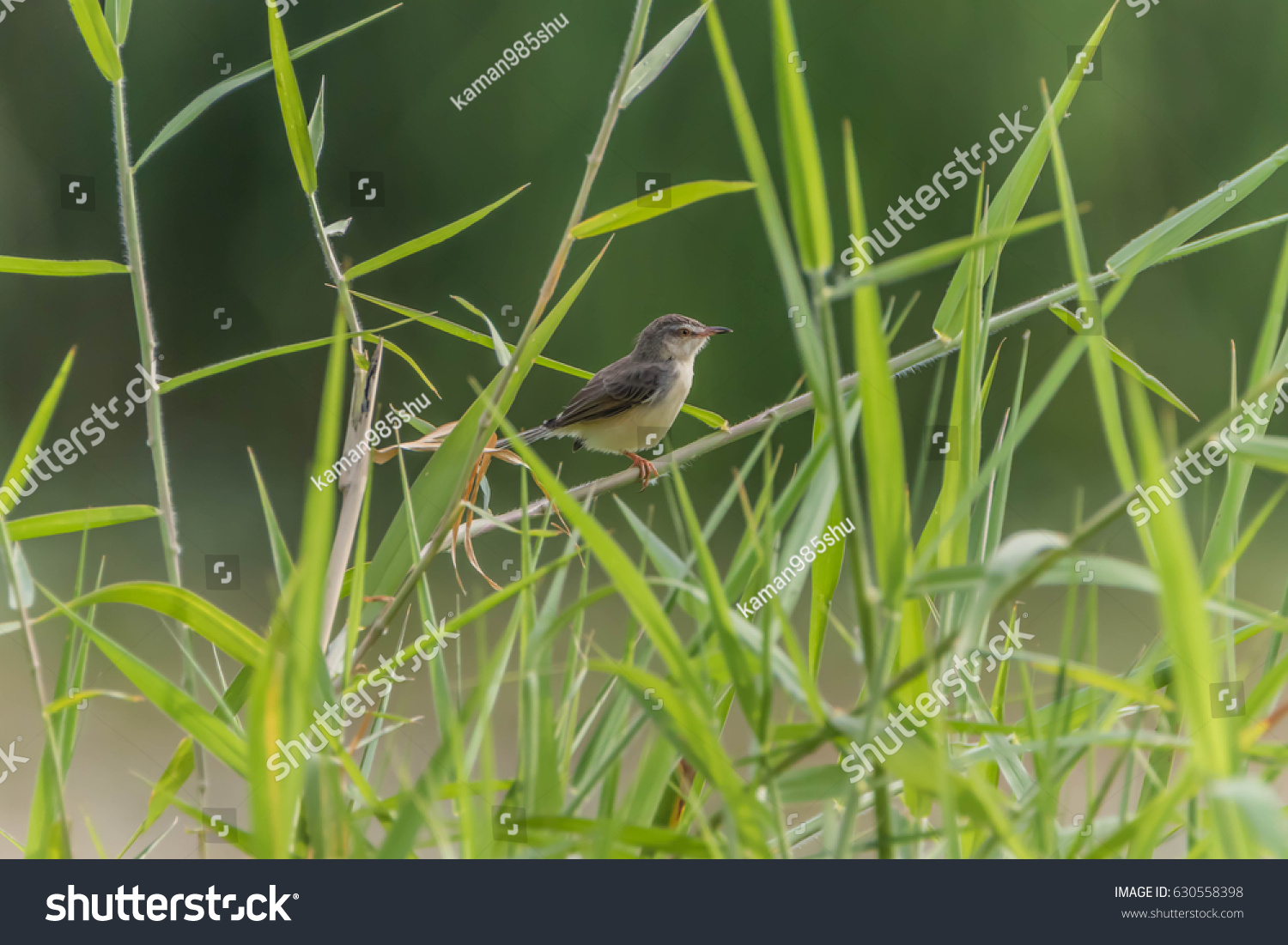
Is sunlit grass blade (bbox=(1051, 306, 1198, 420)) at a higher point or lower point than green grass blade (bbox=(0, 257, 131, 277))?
lower

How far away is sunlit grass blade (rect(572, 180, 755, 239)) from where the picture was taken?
476 millimetres

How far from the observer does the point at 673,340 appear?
6.20ft

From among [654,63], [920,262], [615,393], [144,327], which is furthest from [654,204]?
[615,393]

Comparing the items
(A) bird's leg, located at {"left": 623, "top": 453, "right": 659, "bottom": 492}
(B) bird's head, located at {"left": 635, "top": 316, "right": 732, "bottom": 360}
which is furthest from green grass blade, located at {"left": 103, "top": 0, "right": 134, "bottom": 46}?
(B) bird's head, located at {"left": 635, "top": 316, "right": 732, "bottom": 360}

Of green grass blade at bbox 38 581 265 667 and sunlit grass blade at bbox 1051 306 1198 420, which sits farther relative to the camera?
sunlit grass blade at bbox 1051 306 1198 420

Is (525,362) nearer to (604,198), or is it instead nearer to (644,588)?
(644,588)

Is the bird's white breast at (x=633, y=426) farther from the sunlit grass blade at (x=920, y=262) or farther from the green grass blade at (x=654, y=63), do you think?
the sunlit grass blade at (x=920, y=262)

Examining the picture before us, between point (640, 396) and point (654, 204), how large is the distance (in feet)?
4.37

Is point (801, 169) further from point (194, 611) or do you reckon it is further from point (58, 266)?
point (58, 266)

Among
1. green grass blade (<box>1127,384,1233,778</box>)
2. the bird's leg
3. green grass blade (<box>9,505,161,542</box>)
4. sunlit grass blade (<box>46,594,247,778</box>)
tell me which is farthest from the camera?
the bird's leg

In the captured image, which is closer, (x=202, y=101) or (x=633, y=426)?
(x=202, y=101)

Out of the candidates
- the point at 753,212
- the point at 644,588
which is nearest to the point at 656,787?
the point at 644,588

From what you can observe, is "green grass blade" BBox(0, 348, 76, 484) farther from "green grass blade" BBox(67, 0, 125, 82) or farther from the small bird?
the small bird

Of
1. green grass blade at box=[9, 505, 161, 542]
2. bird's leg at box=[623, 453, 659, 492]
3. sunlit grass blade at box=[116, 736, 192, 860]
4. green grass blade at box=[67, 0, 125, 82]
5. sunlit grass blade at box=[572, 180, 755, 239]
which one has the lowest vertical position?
sunlit grass blade at box=[116, 736, 192, 860]
